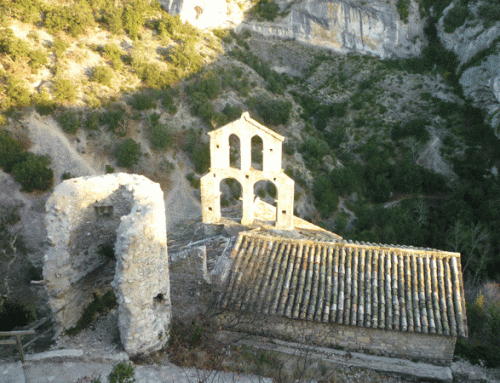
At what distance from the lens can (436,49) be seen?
140ft

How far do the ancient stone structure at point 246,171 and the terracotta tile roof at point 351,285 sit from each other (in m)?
1.83

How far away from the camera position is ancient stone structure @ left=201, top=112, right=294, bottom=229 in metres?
11.0

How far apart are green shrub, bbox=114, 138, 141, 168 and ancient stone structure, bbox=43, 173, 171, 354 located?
17.4 metres

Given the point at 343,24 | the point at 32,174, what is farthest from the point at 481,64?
the point at 32,174

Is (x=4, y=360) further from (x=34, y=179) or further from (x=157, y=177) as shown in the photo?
(x=157, y=177)

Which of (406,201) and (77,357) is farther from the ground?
(406,201)

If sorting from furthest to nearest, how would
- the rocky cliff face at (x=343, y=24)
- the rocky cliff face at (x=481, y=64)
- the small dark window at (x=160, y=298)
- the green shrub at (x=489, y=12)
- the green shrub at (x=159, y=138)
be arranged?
the rocky cliff face at (x=343, y=24), the green shrub at (x=489, y=12), the rocky cliff face at (x=481, y=64), the green shrub at (x=159, y=138), the small dark window at (x=160, y=298)

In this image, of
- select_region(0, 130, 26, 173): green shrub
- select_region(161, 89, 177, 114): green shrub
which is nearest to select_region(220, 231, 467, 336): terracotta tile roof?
select_region(0, 130, 26, 173): green shrub

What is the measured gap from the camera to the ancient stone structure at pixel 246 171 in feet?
36.0

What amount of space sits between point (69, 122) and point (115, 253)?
71.1 ft

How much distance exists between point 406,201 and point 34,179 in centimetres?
2879

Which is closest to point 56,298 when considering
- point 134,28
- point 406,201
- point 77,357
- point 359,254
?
point 77,357

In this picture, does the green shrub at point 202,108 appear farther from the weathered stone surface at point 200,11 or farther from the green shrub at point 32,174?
the green shrub at point 32,174

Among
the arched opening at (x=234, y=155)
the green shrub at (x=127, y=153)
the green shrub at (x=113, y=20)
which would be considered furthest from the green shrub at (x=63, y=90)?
the arched opening at (x=234, y=155)
